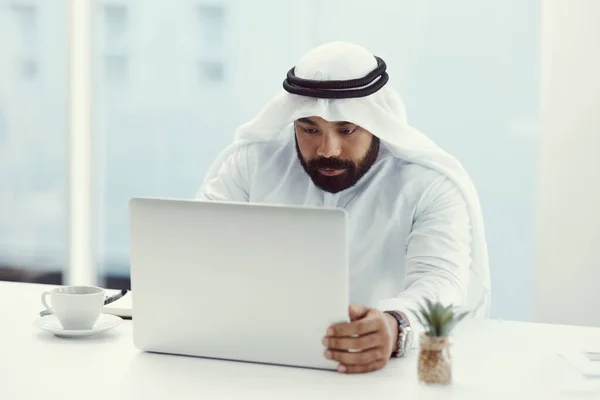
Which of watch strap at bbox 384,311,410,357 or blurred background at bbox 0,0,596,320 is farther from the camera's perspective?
blurred background at bbox 0,0,596,320

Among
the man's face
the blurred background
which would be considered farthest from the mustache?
the blurred background

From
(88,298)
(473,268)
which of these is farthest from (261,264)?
(473,268)

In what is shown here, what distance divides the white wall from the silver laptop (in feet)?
8.87

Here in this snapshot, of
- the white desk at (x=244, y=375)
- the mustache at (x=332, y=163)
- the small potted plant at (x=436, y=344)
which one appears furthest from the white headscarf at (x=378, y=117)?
the small potted plant at (x=436, y=344)

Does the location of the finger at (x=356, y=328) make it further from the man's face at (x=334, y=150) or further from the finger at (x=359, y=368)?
the man's face at (x=334, y=150)

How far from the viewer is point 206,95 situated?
515cm

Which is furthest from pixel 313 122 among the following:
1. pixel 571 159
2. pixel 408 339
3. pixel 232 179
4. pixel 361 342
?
pixel 571 159

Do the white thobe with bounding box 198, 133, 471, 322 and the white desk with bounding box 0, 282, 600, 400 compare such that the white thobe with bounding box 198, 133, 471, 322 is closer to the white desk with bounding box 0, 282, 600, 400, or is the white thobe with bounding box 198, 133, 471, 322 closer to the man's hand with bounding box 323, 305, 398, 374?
the white desk with bounding box 0, 282, 600, 400

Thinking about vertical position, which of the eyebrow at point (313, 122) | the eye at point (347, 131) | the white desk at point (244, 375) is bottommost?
the white desk at point (244, 375)

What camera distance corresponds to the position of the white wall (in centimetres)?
424

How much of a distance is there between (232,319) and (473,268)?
109 cm

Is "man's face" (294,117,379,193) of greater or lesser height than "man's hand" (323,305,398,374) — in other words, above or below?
above

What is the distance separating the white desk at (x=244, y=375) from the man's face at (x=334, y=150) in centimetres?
83

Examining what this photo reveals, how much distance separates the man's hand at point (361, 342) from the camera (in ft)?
6.15
